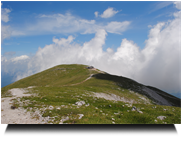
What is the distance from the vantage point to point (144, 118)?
1736 cm

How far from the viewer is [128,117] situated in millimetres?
18266
